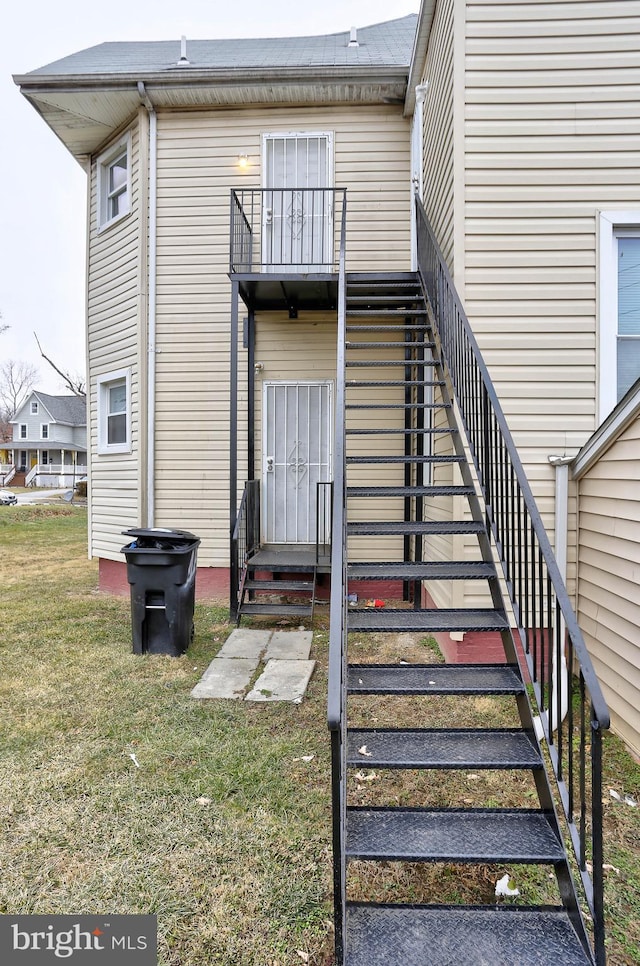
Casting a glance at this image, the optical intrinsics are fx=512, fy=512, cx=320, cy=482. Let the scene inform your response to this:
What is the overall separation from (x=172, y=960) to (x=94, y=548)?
6.24m

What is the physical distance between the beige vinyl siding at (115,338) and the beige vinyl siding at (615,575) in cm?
499

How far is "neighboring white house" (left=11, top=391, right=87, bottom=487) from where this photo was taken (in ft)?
126

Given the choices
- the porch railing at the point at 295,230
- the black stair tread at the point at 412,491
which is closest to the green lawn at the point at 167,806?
the black stair tread at the point at 412,491

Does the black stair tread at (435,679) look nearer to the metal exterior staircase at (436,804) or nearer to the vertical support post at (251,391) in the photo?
the metal exterior staircase at (436,804)

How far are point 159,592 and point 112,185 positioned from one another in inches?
234

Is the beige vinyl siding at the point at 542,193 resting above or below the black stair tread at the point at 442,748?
above

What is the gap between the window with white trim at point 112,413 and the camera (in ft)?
22.6

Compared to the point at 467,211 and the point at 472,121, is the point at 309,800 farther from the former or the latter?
the point at 472,121

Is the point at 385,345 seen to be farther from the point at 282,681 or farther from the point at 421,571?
the point at 282,681

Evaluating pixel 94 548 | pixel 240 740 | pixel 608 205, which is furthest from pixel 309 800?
pixel 94 548

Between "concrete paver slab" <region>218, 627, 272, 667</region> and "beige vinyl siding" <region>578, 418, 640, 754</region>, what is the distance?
259 cm

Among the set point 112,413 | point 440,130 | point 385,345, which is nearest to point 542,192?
point 440,130

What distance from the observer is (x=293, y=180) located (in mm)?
6309

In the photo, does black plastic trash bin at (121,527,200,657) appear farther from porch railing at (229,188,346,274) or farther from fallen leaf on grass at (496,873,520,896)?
porch railing at (229,188,346,274)
